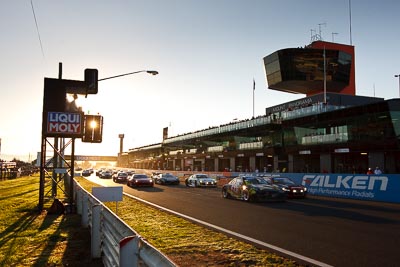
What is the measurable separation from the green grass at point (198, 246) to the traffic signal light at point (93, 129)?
26.3 feet

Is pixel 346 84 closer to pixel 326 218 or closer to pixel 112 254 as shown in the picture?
pixel 326 218

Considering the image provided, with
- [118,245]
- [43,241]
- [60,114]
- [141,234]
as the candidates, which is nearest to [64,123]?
[60,114]

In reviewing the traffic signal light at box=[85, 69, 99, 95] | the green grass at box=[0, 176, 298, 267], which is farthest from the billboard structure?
the green grass at box=[0, 176, 298, 267]

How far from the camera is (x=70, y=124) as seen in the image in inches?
608

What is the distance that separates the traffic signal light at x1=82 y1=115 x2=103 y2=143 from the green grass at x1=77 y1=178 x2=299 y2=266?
8023 mm

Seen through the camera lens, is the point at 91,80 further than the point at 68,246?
Yes

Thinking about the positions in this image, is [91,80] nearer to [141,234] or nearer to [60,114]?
[60,114]

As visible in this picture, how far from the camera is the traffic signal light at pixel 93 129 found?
60.7ft

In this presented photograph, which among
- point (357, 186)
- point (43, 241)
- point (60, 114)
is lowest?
point (43, 241)

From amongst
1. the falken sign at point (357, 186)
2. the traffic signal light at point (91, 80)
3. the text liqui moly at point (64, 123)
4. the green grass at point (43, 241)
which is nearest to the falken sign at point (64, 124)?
the text liqui moly at point (64, 123)

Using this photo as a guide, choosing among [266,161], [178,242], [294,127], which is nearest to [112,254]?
[178,242]

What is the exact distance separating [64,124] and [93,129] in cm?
366

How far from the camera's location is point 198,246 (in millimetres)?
8258

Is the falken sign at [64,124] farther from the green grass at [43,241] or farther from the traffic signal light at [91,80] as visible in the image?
the green grass at [43,241]
